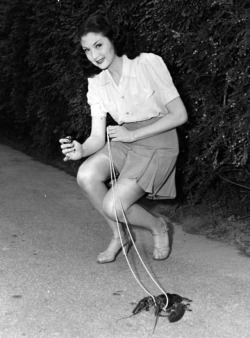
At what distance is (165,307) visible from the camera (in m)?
3.11

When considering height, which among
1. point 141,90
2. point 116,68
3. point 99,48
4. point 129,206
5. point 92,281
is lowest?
point 92,281

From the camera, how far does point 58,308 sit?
3211 mm

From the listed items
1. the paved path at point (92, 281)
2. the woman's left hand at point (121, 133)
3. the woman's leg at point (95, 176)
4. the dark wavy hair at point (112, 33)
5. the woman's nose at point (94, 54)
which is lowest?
the paved path at point (92, 281)

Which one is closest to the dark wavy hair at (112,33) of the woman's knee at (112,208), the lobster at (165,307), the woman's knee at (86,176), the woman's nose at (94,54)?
the woman's nose at (94,54)

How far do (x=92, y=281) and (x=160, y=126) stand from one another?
991 millimetres

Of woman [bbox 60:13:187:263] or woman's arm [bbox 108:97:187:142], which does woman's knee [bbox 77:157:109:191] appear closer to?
woman [bbox 60:13:187:263]

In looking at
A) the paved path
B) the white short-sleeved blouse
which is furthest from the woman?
the paved path

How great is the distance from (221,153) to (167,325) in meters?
1.59

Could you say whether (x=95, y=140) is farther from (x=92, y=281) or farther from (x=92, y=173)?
(x=92, y=281)

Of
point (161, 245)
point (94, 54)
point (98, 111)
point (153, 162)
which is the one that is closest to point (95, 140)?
point (98, 111)

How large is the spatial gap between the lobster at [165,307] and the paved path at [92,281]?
3 cm

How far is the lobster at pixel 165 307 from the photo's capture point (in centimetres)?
307

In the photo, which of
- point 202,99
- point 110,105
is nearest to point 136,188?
point 110,105

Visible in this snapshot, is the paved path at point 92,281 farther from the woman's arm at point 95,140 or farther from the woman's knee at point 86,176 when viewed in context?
the woman's arm at point 95,140
